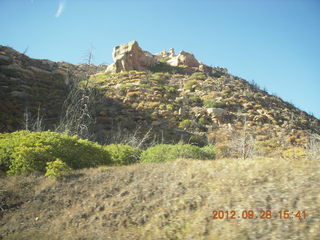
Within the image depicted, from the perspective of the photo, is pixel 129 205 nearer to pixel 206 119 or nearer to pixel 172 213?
pixel 172 213

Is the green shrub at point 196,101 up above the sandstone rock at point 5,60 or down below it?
below

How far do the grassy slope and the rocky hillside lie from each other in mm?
8829

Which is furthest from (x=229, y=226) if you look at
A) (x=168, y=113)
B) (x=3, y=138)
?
(x=168, y=113)

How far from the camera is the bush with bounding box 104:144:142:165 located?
945 cm

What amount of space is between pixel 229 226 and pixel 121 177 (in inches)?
150

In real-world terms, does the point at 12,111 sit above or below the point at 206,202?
above

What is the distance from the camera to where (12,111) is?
58.9 ft

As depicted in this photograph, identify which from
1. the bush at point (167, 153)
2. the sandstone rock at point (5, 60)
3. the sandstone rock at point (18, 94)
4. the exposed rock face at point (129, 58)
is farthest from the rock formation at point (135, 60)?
the bush at point (167, 153)

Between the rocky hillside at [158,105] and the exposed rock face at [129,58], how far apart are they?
3.54 ft

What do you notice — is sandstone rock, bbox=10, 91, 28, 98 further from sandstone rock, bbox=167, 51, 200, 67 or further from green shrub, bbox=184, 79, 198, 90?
sandstone rock, bbox=167, 51, 200, 67

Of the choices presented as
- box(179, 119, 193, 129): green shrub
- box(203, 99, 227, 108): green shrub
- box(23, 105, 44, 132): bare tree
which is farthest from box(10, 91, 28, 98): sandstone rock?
box(203, 99, 227, 108): green shrub

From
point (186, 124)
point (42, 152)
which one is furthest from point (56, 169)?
point (186, 124)

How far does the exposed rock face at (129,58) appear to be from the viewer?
38125mm

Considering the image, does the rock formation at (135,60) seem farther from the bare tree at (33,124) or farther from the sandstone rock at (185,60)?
the bare tree at (33,124)
